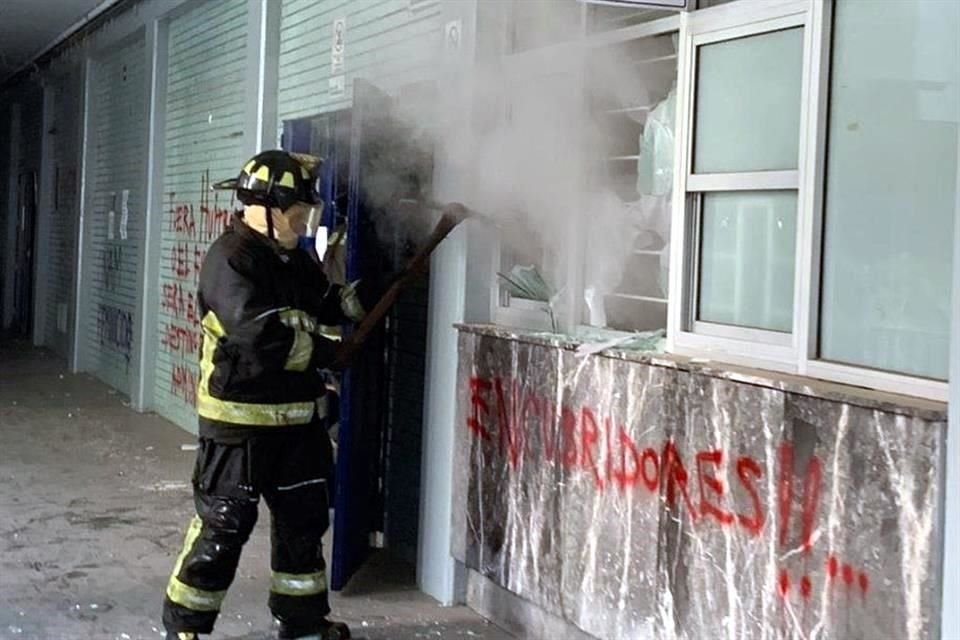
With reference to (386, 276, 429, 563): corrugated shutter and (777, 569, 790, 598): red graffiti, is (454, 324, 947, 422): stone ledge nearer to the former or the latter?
(777, 569, 790, 598): red graffiti

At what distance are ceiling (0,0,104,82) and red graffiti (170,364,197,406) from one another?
15.7ft

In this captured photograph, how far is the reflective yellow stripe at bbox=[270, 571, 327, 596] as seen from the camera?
509cm

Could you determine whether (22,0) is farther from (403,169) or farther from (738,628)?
(738,628)

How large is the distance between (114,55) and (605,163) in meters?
10.6

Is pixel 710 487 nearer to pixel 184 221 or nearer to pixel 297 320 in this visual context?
pixel 297 320

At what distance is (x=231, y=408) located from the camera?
4836 mm

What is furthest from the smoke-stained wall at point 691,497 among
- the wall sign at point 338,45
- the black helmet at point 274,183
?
the wall sign at point 338,45

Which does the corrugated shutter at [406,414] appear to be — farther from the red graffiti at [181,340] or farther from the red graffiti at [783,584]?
the red graffiti at [181,340]

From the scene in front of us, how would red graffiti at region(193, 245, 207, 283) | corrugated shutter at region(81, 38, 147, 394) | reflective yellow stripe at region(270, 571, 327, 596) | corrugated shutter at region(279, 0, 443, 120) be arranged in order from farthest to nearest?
corrugated shutter at region(81, 38, 147, 394) → red graffiti at region(193, 245, 207, 283) → corrugated shutter at region(279, 0, 443, 120) → reflective yellow stripe at region(270, 571, 327, 596)

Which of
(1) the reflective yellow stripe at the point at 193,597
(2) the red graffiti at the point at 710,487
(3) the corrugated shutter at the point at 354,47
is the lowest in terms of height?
(1) the reflective yellow stripe at the point at 193,597

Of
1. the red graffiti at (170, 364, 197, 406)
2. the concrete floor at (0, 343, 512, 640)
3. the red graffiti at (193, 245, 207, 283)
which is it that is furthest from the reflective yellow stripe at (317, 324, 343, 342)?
the red graffiti at (170, 364, 197, 406)

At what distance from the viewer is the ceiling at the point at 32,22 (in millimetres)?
13852

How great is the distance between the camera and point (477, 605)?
18.4 feet

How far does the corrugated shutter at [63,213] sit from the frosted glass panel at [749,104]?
499 inches
